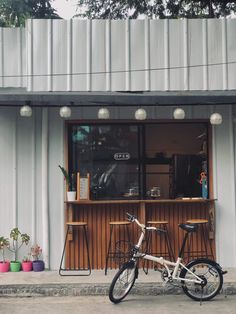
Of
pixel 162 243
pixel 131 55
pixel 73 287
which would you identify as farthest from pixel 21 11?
pixel 73 287

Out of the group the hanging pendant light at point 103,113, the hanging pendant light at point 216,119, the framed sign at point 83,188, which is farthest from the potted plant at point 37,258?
the hanging pendant light at point 216,119

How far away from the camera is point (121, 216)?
352 inches

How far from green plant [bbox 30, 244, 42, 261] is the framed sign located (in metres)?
1.09

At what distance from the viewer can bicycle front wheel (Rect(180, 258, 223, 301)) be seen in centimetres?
727

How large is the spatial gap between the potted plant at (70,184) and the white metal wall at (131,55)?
146 cm

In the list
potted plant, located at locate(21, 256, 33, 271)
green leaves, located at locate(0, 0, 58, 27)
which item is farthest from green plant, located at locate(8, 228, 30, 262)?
green leaves, located at locate(0, 0, 58, 27)

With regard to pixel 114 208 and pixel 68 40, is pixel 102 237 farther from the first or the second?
pixel 68 40

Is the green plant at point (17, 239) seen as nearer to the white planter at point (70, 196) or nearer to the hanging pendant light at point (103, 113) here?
the white planter at point (70, 196)

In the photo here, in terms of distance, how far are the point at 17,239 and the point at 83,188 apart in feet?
4.68

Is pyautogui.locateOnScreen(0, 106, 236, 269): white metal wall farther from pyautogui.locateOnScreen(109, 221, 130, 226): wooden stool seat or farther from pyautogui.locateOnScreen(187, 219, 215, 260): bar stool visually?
pyautogui.locateOnScreen(109, 221, 130, 226): wooden stool seat

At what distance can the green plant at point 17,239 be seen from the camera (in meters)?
8.66

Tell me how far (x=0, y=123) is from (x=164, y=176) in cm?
304

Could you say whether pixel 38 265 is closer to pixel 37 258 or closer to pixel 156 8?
pixel 37 258

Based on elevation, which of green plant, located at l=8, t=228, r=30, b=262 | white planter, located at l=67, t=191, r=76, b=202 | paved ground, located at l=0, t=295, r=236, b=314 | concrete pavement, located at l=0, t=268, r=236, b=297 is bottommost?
paved ground, located at l=0, t=295, r=236, b=314
